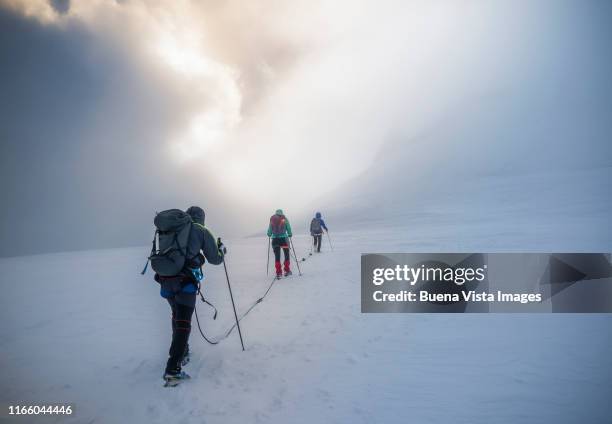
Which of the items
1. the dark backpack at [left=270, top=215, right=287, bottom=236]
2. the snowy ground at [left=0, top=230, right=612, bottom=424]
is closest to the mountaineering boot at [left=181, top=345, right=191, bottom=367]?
the snowy ground at [left=0, top=230, right=612, bottom=424]

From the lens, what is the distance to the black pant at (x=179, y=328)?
173 inches

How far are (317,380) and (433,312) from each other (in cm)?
378

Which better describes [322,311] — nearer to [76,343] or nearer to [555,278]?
[76,343]

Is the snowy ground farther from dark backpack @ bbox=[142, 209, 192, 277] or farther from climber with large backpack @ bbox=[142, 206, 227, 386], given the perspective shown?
dark backpack @ bbox=[142, 209, 192, 277]

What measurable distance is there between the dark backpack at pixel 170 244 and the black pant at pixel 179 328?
0.43 metres

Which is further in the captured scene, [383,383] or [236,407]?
[383,383]

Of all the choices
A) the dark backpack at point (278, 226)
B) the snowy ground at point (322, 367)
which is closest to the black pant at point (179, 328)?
the snowy ground at point (322, 367)

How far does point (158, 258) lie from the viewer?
427cm

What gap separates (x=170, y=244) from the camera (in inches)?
170

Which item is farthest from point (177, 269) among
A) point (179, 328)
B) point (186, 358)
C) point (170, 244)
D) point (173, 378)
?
point (186, 358)

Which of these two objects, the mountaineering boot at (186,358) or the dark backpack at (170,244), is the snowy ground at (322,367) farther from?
the dark backpack at (170,244)

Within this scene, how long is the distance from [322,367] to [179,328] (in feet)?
7.34

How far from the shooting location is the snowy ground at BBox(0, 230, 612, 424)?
371 cm

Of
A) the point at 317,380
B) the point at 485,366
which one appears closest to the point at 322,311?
the point at 317,380
